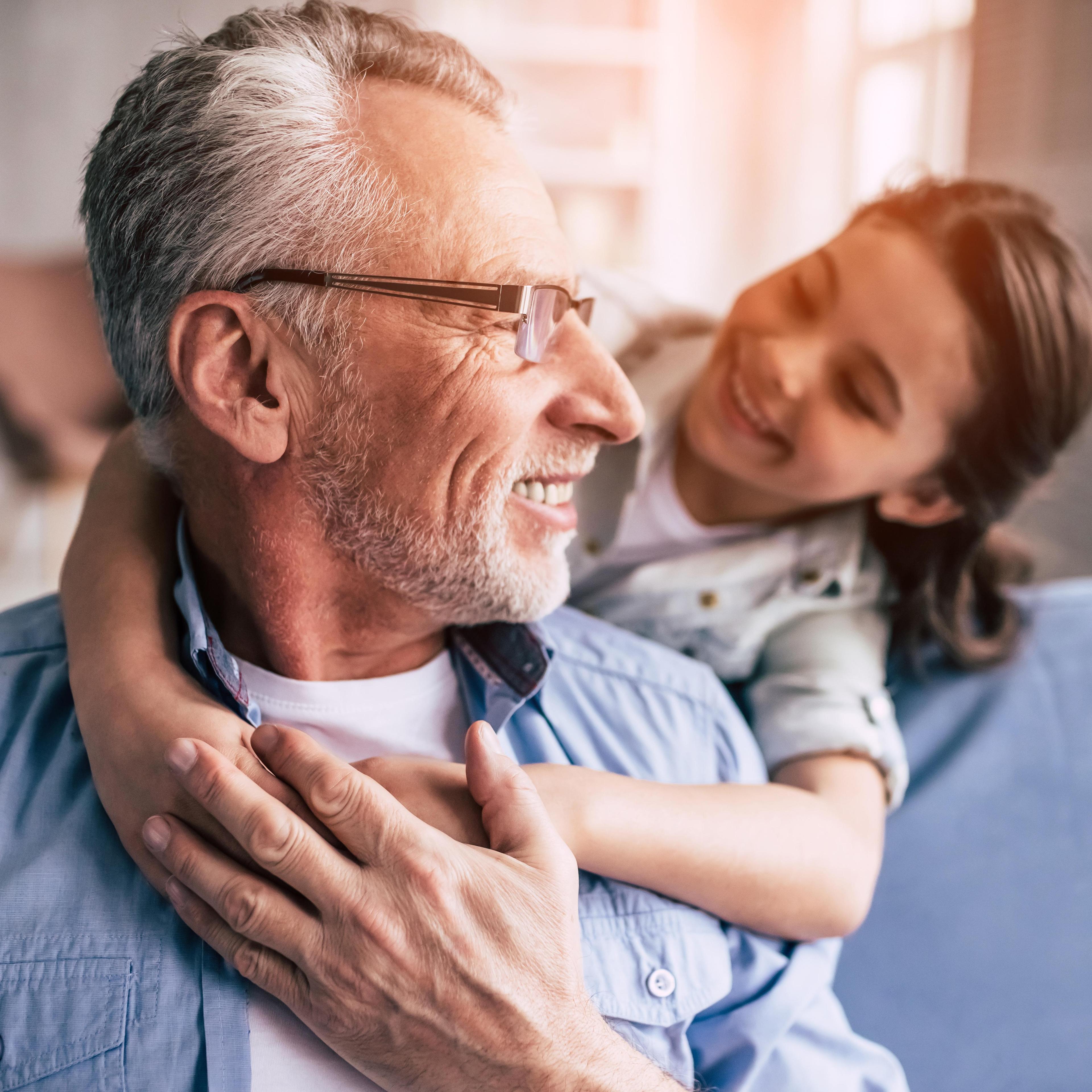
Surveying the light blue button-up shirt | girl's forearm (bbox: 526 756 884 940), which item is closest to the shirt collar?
the light blue button-up shirt

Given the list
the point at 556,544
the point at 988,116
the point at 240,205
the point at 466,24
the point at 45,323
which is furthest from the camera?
the point at 466,24

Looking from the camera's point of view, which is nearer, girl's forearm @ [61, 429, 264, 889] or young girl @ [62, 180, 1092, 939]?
girl's forearm @ [61, 429, 264, 889]

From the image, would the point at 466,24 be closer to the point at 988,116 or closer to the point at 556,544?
the point at 988,116

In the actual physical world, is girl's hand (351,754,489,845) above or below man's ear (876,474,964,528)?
above

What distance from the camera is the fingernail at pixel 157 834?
808 millimetres

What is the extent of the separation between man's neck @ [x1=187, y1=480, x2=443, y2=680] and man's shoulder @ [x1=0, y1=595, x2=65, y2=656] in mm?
178

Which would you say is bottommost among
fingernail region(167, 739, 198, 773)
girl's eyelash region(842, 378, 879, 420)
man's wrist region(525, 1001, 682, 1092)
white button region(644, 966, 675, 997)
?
white button region(644, 966, 675, 997)

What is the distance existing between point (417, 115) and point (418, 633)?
23.4 inches

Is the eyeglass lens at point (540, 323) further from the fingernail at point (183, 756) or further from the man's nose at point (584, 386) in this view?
the fingernail at point (183, 756)

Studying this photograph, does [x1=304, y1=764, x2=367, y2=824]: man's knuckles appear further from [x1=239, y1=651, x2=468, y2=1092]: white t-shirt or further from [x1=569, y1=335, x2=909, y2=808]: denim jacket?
[x1=569, y1=335, x2=909, y2=808]: denim jacket

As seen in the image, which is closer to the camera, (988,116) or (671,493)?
(671,493)

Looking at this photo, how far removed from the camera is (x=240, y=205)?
95 centimetres

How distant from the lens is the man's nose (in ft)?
3.45

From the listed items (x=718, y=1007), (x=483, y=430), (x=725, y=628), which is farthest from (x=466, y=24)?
(x=718, y=1007)
